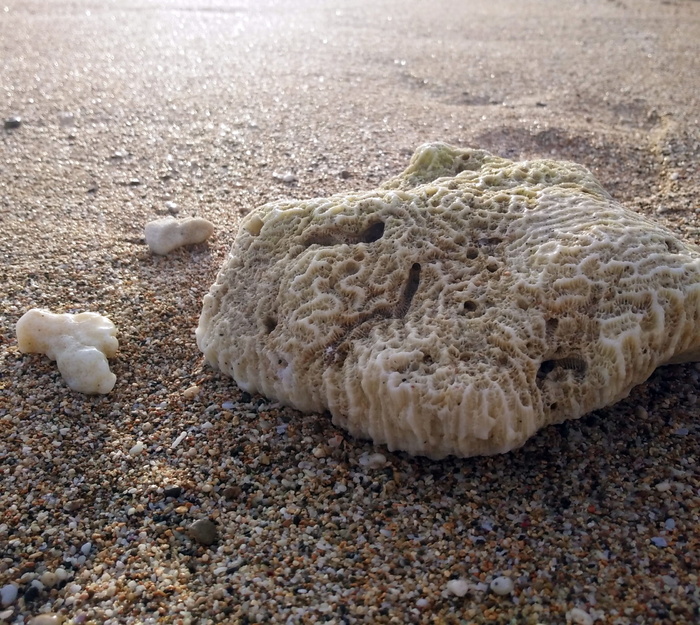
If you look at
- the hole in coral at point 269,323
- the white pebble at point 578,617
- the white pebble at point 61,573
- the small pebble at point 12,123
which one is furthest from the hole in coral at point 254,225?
the small pebble at point 12,123

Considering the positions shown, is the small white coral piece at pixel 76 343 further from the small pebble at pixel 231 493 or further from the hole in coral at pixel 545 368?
the hole in coral at pixel 545 368

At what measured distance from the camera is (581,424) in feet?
7.39

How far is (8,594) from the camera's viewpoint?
1.85 metres

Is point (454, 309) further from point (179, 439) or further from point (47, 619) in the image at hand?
point (47, 619)

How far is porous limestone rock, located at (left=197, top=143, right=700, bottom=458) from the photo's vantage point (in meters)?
2.06

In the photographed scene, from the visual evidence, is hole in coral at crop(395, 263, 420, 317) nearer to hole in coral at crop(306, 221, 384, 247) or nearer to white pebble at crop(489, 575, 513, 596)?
hole in coral at crop(306, 221, 384, 247)

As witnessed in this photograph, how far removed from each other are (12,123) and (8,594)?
148 inches

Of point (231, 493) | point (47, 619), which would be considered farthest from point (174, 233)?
point (47, 619)

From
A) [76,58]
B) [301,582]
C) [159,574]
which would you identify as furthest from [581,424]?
[76,58]

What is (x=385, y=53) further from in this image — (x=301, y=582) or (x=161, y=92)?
(x=301, y=582)

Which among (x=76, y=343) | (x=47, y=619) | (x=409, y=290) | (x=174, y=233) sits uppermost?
(x=409, y=290)

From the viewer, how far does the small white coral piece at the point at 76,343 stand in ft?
8.20

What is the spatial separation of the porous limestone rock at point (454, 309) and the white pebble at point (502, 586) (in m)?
0.40

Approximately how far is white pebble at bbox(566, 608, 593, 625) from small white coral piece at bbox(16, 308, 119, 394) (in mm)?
1732
